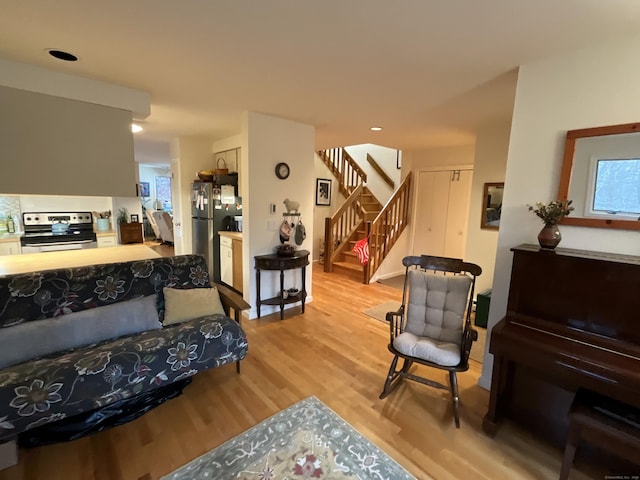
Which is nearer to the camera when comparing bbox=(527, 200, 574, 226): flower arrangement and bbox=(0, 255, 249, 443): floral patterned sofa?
bbox=(0, 255, 249, 443): floral patterned sofa

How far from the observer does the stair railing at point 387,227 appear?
5098 millimetres

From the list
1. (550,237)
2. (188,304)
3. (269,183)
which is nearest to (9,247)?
(188,304)

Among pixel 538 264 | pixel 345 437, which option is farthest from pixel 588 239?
pixel 345 437

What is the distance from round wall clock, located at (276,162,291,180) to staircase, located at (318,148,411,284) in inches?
78.6

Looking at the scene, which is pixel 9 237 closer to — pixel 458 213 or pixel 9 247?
pixel 9 247

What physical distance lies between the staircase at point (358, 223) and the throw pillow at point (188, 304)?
3089mm

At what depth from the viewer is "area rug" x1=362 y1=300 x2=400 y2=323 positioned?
371 centimetres

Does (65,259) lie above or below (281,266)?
above

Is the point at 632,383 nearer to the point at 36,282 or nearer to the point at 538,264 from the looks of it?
the point at 538,264

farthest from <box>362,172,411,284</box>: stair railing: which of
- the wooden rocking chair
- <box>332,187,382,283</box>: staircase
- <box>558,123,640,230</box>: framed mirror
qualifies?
<box>558,123,640,230</box>: framed mirror

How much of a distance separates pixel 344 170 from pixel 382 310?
3985mm

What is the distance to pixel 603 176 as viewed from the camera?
1728 millimetres

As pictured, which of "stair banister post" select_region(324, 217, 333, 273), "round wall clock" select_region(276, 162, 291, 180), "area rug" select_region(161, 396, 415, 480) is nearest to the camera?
"area rug" select_region(161, 396, 415, 480)

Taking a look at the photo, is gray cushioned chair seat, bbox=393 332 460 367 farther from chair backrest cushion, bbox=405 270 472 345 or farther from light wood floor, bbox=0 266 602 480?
light wood floor, bbox=0 266 602 480
